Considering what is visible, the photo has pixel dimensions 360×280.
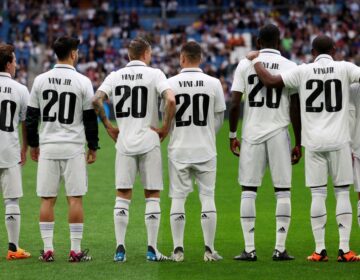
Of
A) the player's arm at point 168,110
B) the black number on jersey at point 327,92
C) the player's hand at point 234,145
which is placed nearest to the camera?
the player's arm at point 168,110

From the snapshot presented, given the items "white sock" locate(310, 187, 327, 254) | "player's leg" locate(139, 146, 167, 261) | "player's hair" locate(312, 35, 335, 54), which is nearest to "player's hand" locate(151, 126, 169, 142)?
"player's leg" locate(139, 146, 167, 261)

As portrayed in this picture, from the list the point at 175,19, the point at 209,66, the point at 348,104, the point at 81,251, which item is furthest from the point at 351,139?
the point at 175,19

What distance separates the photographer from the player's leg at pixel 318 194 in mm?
11281

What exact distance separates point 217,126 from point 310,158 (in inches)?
45.0

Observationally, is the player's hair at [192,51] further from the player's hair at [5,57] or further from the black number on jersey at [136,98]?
the player's hair at [5,57]

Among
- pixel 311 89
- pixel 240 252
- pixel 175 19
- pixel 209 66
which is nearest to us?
pixel 311 89

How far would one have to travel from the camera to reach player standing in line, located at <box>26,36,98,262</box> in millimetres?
11320

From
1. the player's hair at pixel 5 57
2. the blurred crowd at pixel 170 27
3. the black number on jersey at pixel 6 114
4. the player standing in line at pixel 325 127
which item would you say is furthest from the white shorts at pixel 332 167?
the blurred crowd at pixel 170 27

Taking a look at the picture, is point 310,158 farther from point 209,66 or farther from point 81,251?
point 209,66

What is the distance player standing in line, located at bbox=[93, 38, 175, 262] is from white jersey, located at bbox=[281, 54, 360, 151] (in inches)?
59.7

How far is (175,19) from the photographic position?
159 feet

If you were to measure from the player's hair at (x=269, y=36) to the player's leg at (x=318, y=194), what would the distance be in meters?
1.34

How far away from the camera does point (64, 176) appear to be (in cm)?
1138

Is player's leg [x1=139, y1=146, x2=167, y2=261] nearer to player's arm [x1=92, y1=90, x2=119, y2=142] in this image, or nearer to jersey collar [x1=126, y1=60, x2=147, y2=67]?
player's arm [x1=92, y1=90, x2=119, y2=142]
